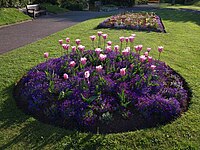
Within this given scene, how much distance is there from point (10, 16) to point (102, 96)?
11.4m

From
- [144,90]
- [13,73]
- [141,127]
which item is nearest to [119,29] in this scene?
[13,73]

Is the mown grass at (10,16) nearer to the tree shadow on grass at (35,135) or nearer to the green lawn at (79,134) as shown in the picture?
the green lawn at (79,134)

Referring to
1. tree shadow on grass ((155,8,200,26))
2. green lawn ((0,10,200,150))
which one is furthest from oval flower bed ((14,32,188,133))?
tree shadow on grass ((155,8,200,26))

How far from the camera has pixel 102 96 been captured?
4.06 m

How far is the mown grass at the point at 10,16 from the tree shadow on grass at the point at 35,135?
31.6ft

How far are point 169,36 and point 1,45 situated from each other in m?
6.35

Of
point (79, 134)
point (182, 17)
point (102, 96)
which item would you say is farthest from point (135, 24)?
point (79, 134)

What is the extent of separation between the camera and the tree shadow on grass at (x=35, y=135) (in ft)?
10.8

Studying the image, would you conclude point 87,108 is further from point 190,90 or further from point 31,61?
point 31,61

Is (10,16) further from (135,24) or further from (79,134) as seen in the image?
(79,134)

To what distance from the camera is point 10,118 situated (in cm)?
384

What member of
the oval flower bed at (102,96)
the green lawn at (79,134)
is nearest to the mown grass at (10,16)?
the green lawn at (79,134)

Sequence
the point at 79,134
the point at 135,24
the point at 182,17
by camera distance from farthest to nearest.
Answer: the point at 182,17, the point at 135,24, the point at 79,134

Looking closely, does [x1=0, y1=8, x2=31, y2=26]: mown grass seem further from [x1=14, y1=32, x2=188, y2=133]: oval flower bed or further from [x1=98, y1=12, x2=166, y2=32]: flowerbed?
[x1=14, y1=32, x2=188, y2=133]: oval flower bed
